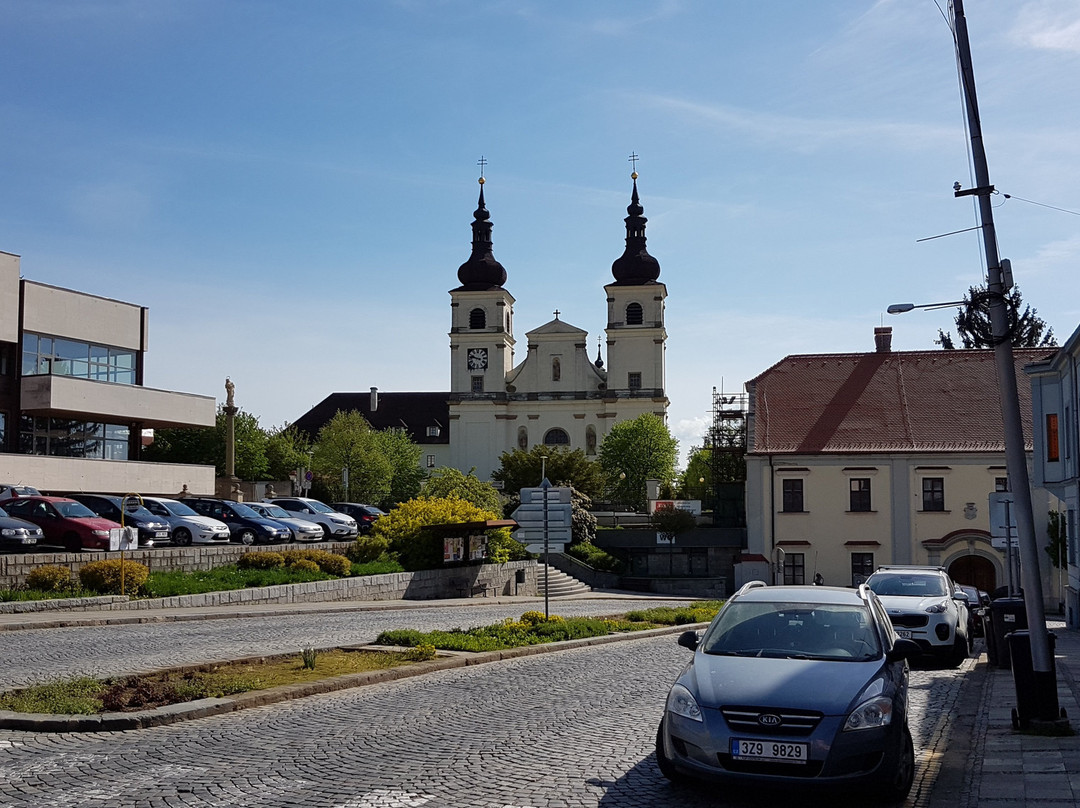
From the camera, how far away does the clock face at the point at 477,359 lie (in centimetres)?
10519

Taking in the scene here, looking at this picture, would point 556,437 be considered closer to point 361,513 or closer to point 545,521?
point 361,513

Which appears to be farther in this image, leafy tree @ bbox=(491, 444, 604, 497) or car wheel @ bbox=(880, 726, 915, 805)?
leafy tree @ bbox=(491, 444, 604, 497)

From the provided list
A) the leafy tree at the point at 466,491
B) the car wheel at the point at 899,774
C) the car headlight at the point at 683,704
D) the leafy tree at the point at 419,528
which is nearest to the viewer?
the car wheel at the point at 899,774

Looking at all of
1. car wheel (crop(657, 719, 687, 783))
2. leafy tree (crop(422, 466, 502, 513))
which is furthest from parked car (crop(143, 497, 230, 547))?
car wheel (crop(657, 719, 687, 783))

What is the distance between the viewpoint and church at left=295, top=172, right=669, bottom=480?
102312 millimetres

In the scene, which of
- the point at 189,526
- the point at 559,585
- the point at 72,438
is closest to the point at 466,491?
the point at 559,585

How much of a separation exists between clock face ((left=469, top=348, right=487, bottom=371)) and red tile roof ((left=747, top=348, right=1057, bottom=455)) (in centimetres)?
5234

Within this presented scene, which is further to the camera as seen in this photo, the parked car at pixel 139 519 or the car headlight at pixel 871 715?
the parked car at pixel 139 519

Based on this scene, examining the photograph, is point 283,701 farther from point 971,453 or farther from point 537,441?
point 537,441

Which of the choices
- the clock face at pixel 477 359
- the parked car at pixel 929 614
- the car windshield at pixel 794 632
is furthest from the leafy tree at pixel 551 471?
the car windshield at pixel 794 632

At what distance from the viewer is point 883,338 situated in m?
58.9

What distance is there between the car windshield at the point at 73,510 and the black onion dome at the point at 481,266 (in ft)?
252

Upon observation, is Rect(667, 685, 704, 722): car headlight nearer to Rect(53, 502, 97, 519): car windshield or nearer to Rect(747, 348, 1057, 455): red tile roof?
Rect(53, 502, 97, 519): car windshield

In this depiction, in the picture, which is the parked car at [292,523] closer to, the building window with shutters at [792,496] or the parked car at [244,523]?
the parked car at [244,523]
